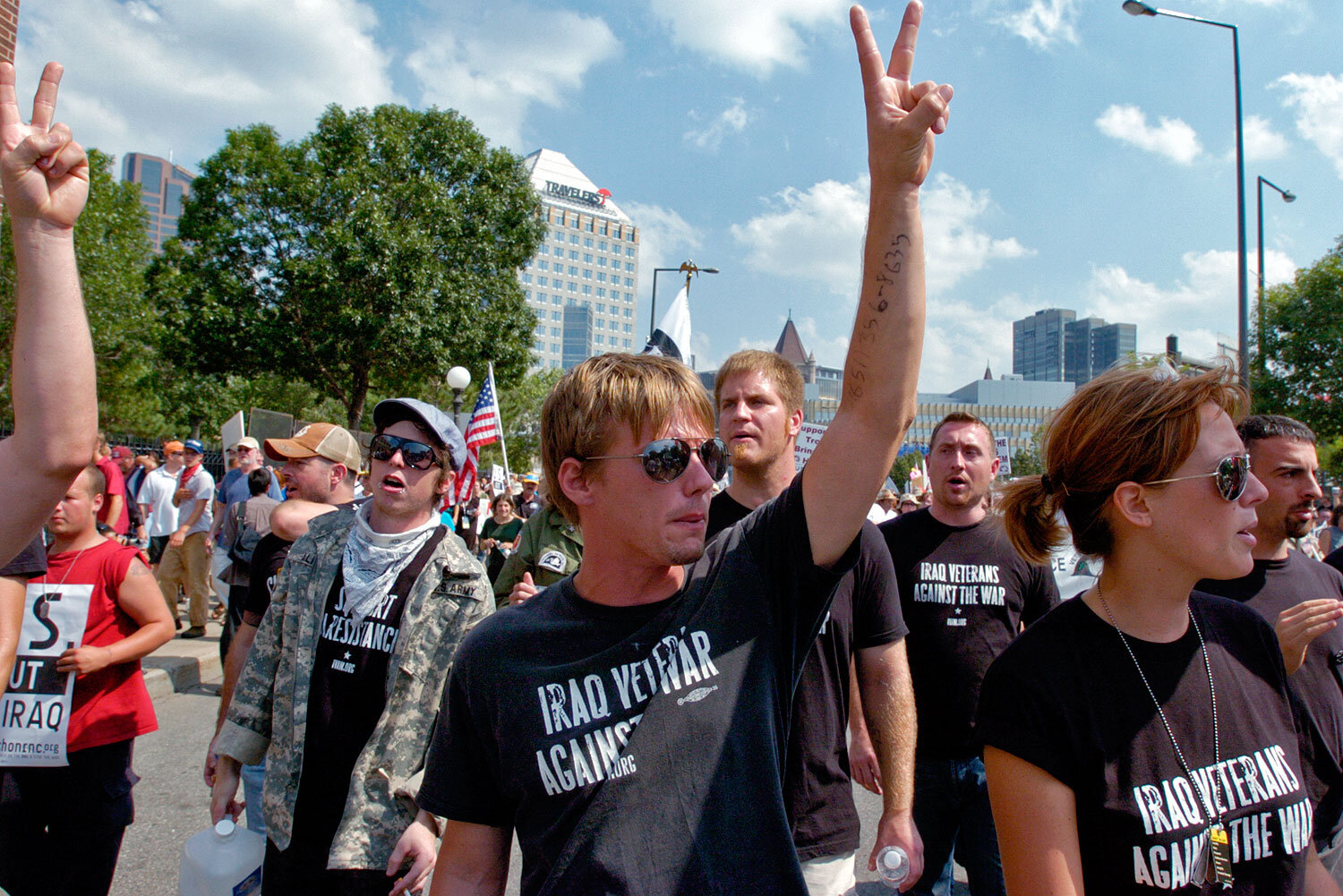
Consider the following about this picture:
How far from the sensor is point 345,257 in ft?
73.6

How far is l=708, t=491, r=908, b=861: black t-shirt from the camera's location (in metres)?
2.48

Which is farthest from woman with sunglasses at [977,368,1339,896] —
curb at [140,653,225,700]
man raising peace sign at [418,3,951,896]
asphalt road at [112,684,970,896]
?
curb at [140,653,225,700]

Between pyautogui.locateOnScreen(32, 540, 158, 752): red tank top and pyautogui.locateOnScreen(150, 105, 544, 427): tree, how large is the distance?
20265mm

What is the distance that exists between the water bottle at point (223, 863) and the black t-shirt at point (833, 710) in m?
1.69

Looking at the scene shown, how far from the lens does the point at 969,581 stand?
3.61 m

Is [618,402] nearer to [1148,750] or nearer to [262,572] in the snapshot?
[1148,750]

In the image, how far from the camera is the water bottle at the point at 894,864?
2451 mm

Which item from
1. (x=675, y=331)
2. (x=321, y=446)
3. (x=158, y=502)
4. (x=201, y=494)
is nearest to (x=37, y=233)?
(x=321, y=446)

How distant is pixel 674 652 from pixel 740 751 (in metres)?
0.22

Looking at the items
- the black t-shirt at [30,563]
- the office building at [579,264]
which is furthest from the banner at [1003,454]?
the office building at [579,264]

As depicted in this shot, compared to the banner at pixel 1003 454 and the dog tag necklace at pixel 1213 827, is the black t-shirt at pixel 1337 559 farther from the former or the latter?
the banner at pixel 1003 454

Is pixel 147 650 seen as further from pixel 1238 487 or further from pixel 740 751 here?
pixel 1238 487

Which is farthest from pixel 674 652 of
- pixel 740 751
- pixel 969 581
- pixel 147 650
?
pixel 147 650

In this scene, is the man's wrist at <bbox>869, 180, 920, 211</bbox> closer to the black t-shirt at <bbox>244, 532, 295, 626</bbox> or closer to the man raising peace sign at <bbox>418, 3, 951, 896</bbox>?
the man raising peace sign at <bbox>418, 3, 951, 896</bbox>
